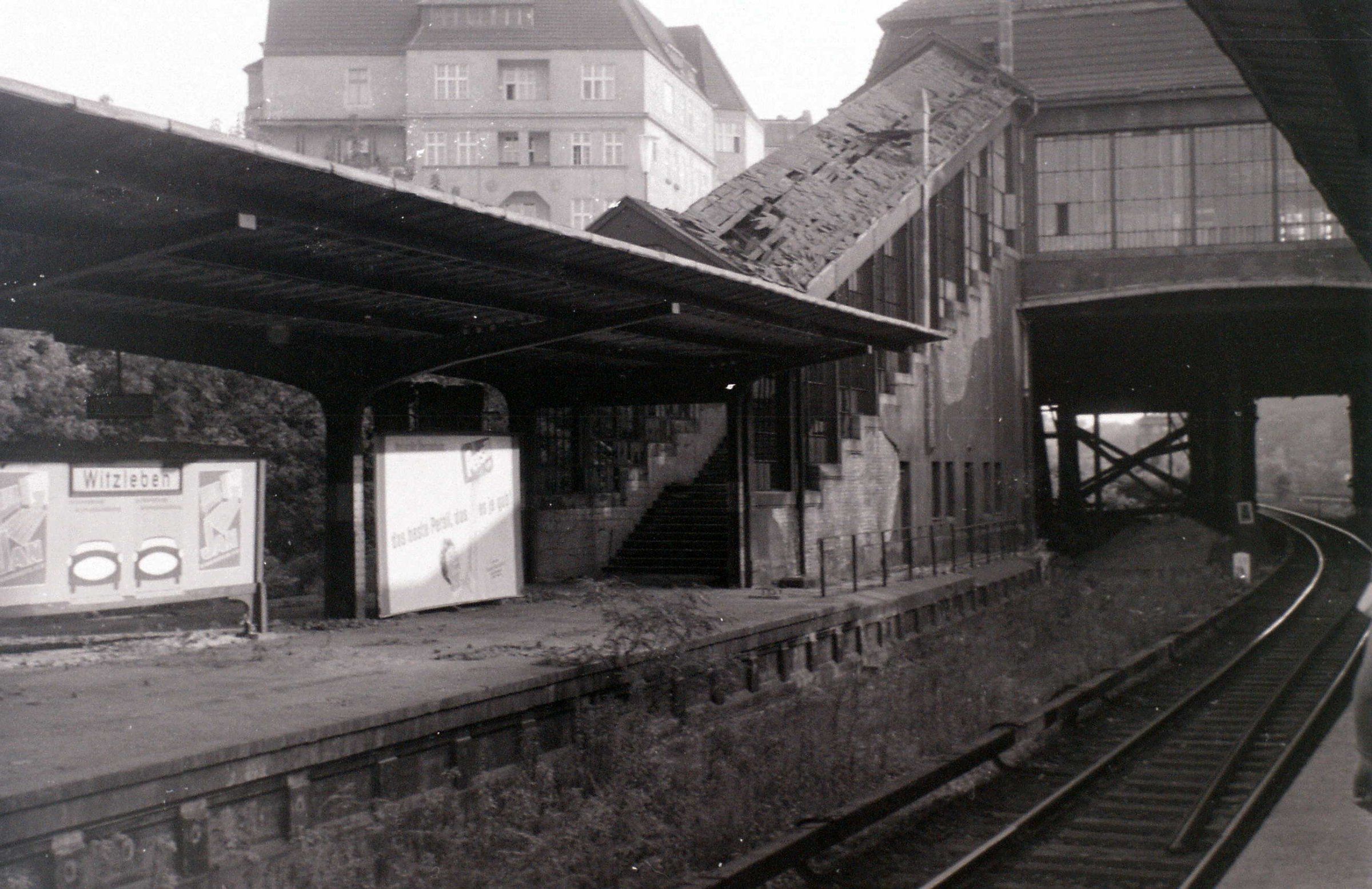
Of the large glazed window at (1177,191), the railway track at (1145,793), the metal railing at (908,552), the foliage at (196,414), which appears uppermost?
the large glazed window at (1177,191)

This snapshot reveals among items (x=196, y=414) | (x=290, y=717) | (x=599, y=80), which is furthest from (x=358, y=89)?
(x=290, y=717)

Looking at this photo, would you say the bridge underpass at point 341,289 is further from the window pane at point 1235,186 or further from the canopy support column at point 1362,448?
the canopy support column at point 1362,448

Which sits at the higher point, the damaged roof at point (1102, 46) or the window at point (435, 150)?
the window at point (435, 150)

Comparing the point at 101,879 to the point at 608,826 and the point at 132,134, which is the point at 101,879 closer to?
the point at 608,826

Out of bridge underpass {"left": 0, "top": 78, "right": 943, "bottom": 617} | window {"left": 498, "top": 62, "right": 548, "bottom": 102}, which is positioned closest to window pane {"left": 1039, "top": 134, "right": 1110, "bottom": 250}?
bridge underpass {"left": 0, "top": 78, "right": 943, "bottom": 617}

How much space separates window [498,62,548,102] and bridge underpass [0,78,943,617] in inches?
1472

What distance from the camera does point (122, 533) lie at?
486 inches

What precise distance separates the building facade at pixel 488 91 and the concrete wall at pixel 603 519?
97.9ft

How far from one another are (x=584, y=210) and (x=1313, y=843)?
50.4 m

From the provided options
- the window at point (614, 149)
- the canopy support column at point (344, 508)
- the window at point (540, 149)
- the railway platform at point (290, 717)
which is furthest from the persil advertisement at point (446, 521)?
the window at point (540, 149)

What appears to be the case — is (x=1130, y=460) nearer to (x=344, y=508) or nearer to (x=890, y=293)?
(x=890, y=293)

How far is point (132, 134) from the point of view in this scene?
7867 millimetres

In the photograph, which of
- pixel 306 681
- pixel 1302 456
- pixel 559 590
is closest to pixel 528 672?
pixel 306 681

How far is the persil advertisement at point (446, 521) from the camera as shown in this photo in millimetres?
15195
